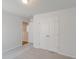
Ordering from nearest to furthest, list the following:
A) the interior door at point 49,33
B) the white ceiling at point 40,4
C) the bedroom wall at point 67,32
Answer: the white ceiling at point 40,4 → the bedroom wall at point 67,32 → the interior door at point 49,33

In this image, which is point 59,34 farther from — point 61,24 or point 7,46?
point 7,46

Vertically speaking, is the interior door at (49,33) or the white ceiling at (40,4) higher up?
the white ceiling at (40,4)

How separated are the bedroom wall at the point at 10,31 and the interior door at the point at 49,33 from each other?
168 cm

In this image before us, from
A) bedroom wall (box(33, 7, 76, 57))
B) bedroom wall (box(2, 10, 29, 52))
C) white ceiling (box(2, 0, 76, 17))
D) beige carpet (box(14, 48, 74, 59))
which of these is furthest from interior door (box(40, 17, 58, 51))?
bedroom wall (box(2, 10, 29, 52))

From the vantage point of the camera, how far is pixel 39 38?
4.07 m

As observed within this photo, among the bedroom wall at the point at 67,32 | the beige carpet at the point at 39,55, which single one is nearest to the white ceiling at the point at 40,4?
the bedroom wall at the point at 67,32

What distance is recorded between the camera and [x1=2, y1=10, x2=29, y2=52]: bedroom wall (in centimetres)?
348

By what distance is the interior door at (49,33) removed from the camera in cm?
345

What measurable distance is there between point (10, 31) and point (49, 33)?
227 centimetres

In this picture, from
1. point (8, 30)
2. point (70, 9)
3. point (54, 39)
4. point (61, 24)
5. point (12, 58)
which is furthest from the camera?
point (8, 30)

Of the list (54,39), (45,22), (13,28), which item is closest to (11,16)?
(13,28)

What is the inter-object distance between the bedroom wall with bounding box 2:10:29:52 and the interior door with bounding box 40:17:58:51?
1.68 metres

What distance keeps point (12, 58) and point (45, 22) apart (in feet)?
7.93

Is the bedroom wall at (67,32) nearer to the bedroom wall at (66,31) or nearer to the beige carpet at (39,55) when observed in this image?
the bedroom wall at (66,31)
